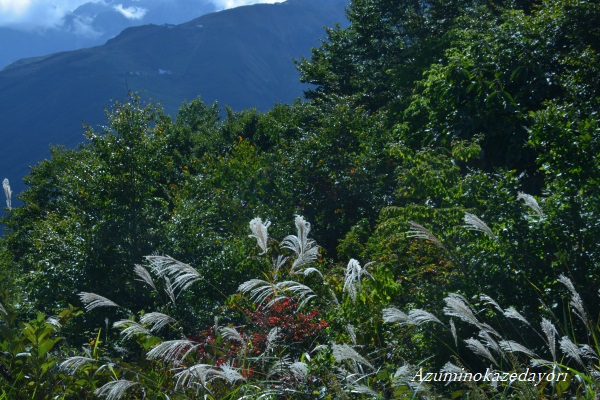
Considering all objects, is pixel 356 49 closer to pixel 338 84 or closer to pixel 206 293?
pixel 338 84

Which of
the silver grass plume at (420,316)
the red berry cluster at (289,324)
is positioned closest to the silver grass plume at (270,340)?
the red berry cluster at (289,324)

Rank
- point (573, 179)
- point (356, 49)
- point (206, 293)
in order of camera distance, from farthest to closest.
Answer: point (356, 49), point (206, 293), point (573, 179)

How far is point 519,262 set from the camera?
504cm

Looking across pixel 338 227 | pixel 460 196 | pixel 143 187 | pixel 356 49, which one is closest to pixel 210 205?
pixel 143 187

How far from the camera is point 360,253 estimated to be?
8.59 metres

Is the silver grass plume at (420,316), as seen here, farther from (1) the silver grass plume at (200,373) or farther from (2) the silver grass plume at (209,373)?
(1) the silver grass plume at (200,373)

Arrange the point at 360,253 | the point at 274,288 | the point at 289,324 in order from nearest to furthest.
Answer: the point at 274,288, the point at 289,324, the point at 360,253

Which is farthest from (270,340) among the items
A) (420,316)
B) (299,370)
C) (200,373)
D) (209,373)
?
(420,316)

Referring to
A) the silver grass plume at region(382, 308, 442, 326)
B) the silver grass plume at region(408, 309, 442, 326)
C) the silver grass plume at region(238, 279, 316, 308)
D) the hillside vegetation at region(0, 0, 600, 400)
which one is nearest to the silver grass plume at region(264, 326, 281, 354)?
the hillside vegetation at region(0, 0, 600, 400)

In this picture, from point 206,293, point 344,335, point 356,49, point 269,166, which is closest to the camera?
point 344,335

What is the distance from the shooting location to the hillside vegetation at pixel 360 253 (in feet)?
13.2

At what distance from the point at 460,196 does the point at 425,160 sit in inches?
39.0

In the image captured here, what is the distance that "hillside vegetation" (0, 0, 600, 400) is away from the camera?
4.02 m

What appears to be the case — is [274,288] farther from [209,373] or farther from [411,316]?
[411,316]
